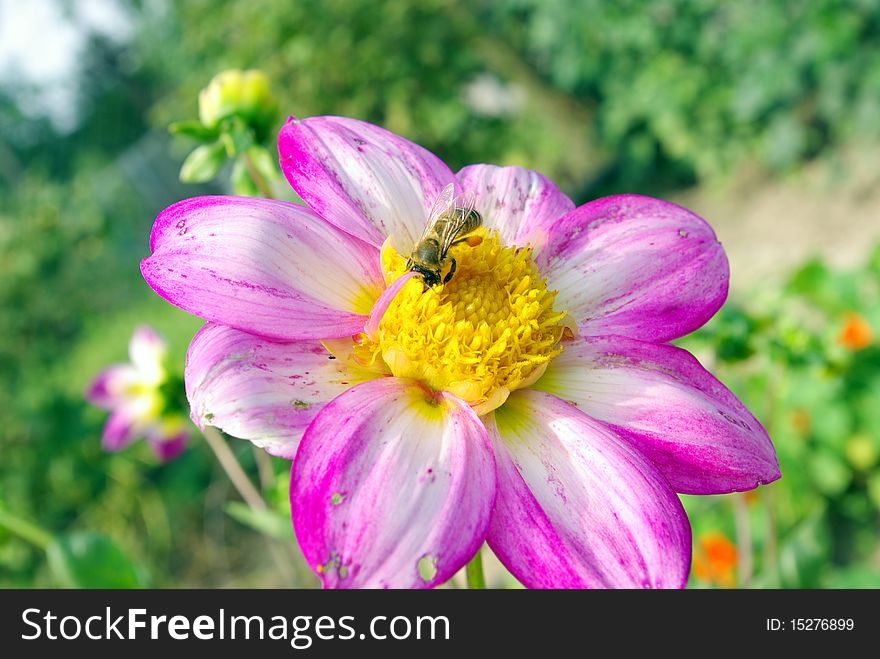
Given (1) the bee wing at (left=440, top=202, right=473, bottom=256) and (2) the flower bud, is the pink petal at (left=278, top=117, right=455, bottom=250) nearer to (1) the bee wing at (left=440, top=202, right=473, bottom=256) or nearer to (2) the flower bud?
(1) the bee wing at (left=440, top=202, right=473, bottom=256)

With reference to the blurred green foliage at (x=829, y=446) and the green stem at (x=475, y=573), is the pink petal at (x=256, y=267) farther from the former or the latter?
the blurred green foliage at (x=829, y=446)

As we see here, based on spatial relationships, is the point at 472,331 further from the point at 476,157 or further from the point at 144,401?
the point at 476,157

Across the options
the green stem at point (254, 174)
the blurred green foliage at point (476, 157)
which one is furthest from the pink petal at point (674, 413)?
the blurred green foliage at point (476, 157)

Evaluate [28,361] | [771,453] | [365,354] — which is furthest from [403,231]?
[28,361]

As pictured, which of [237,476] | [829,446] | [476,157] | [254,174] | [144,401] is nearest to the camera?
[254,174]

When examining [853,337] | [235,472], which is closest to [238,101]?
[235,472]

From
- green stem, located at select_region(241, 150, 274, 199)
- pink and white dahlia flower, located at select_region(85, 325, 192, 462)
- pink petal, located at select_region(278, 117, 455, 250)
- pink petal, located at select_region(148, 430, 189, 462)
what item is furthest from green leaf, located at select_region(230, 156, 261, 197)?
pink petal, located at select_region(148, 430, 189, 462)
